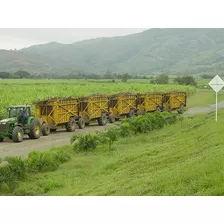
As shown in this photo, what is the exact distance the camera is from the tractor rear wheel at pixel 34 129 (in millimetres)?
23266

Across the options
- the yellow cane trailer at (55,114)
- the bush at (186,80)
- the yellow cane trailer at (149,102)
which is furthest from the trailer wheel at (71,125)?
the yellow cane trailer at (149,102)

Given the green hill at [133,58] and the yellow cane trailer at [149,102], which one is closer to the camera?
the green hill at [133,58]

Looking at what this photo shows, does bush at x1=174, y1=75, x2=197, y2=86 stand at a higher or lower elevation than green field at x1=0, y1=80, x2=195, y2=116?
higher

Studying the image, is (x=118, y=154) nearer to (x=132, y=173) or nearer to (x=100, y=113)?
(x=132, y=173)

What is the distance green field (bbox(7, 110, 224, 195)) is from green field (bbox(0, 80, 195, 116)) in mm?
11506

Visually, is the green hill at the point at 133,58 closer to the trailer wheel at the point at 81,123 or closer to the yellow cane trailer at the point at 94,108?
the yellow cane trailer at the point at 94,108

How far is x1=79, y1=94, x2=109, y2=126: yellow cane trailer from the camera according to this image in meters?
30.7

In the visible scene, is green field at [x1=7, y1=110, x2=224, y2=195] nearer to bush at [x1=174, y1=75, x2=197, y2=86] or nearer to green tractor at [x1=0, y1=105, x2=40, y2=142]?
green tractor at [x1=0, y1=105, x2=40, y2=142]

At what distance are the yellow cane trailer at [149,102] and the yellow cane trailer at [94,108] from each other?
4.86 meters

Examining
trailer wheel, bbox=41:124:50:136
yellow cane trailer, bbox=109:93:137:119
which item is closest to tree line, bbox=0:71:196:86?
yellow cane trailer, bbox=109:93:137:119

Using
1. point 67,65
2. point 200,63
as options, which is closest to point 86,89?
point 67,65

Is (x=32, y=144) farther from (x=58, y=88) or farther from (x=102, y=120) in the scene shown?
(x=58, y=88)

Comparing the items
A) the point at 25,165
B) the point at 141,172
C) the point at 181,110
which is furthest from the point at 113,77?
the point at 141,172

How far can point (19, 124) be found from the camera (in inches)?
898
